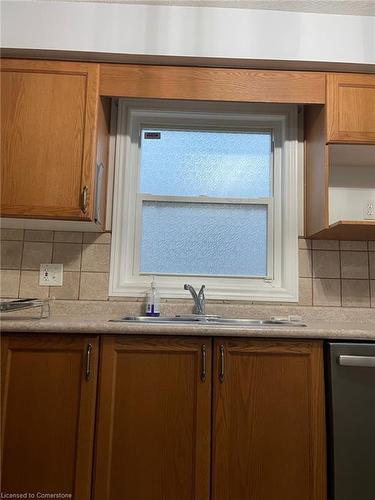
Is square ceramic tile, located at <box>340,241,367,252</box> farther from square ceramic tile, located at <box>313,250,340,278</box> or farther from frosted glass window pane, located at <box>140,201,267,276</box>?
frosted glass window pane, located at <box>140,201,267,276</box>

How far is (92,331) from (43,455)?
478 millimetres

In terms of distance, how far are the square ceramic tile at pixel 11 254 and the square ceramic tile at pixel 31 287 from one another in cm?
7

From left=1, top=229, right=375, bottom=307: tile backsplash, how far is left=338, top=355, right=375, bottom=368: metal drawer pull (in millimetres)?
638

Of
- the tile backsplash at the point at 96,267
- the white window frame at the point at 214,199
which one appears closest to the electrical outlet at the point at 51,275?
the tile backsplash at the point at 96,267

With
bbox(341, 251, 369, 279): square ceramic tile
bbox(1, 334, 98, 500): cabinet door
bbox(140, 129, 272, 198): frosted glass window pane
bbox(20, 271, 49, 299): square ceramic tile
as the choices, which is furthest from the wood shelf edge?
bbox(20, 271, 49, 299): square ceramic tile

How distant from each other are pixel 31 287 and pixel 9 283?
13 centimetres

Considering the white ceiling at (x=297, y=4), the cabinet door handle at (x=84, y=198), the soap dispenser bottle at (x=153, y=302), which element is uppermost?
the white ceiling at (x=297, y=4)

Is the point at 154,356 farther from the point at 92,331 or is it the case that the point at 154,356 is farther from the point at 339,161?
the point at 339,161

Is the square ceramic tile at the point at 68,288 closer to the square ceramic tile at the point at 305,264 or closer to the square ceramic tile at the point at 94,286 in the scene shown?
the square ceramic tile at the point at 94,286

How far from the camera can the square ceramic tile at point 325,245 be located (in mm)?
1888

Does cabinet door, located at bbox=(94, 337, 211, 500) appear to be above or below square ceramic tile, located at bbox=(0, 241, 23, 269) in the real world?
below

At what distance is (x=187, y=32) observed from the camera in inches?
65.9

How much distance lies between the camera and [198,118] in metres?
2.00

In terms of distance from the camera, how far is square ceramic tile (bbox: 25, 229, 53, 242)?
6.16 feet
